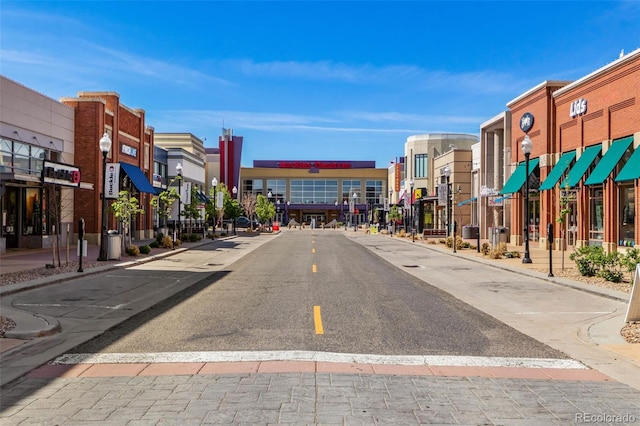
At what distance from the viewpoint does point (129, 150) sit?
3644 centimetres

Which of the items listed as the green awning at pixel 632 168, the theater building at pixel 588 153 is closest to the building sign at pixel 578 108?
the theater building at pixel 588 153

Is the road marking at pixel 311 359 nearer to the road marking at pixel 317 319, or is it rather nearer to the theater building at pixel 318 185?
the road marking at pixel 317 319

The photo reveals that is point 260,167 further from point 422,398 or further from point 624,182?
point 422,398

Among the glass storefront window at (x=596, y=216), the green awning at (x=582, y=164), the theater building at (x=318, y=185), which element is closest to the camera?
the green awning at (x=582, y=164)

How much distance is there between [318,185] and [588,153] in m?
85.9

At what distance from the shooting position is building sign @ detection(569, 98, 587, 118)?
89.4 ft

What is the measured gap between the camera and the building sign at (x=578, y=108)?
2723cm

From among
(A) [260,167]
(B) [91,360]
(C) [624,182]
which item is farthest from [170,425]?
(A) [260,167]

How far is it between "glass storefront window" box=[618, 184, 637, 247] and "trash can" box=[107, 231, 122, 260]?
21.9m

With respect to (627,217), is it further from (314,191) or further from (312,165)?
(312,165)

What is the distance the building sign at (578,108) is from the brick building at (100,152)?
23.5 m

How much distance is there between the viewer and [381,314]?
10328 millimetres

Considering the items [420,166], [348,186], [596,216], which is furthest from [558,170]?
[348,186]

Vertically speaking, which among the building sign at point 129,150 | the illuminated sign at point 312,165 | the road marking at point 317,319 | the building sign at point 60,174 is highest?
the illuminated sign at point 312,165
